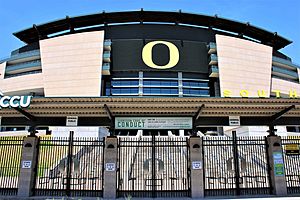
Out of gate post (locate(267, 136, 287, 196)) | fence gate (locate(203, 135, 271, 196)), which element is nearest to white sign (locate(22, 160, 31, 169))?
fence gate (locate(203, 135, 271, 196))

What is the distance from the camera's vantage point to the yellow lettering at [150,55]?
5097cm

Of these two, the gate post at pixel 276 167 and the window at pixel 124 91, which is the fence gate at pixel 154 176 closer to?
the gate post at pixel 276 167

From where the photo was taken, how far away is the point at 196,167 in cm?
1187

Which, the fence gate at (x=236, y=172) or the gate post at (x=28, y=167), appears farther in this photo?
the fence gate at (x=236, y=172)

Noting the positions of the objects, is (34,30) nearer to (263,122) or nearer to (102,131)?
(102,131)

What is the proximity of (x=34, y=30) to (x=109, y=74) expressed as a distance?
23.9 m

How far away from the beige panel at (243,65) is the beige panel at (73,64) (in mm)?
25183

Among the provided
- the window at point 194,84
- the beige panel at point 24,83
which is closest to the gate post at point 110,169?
the window at point 194,84

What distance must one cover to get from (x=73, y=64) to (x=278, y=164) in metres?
47.5

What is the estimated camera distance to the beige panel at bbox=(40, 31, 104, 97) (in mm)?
51281

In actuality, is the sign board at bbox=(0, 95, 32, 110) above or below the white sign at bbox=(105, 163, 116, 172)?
above

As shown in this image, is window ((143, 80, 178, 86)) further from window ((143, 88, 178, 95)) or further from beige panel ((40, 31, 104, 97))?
beige panel ((40, 31, 104, 97))

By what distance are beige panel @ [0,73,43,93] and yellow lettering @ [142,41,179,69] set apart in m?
22.7

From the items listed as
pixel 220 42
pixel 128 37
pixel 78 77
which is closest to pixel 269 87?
pixel 220 42
